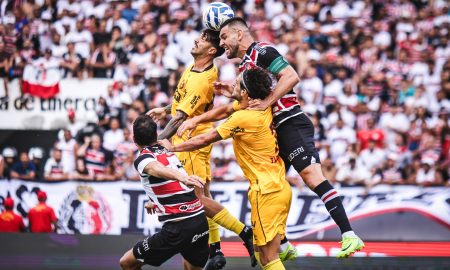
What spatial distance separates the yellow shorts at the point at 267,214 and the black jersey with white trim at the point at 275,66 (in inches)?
33.2

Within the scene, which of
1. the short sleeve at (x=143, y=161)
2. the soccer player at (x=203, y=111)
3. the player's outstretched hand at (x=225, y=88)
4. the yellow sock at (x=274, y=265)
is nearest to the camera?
the short sleeve at (x=143, y=161)

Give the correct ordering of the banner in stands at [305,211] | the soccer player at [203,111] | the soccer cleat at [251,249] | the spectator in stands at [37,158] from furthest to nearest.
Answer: the spectator in stands at [37,158], the banner in stands at [305,211], the soccer player at [203,111], the soccer cleat at [251,249]

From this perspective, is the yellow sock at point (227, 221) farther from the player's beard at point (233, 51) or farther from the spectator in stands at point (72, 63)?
the spectator in stands at point (72, 63)

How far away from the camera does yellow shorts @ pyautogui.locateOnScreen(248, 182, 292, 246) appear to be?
379 inches

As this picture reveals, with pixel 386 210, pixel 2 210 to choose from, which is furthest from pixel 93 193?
pixel 386 210

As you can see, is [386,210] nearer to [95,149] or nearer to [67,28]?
[95,149]

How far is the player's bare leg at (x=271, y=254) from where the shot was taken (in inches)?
380

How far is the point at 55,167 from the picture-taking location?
17.1 metres

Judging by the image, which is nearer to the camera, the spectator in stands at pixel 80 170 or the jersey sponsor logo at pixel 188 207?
the jersey sponsor logo at pixel 188 207

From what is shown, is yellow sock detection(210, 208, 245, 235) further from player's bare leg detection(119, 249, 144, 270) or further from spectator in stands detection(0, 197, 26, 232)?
spectator in stands detection(0, 197, 26, 232)

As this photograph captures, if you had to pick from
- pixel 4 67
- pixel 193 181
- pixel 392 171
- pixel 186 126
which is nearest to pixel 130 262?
pixel 193 181

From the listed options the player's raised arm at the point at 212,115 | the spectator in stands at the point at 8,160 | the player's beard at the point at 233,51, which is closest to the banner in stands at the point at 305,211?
the spectator in stands at the point at 8,160

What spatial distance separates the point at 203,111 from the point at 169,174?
195cm

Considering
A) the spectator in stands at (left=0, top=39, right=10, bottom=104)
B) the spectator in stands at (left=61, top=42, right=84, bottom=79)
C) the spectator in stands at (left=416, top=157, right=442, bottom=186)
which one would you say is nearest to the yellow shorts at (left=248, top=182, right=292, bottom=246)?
the spectator in stands at (left=416, top=157, right=442, bottom=186)
